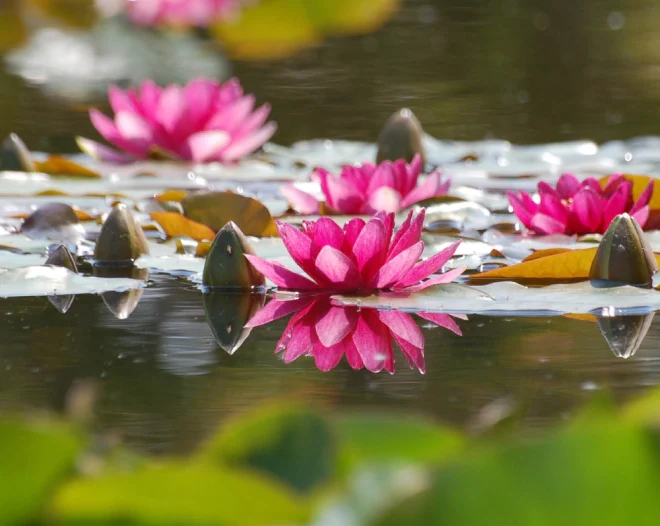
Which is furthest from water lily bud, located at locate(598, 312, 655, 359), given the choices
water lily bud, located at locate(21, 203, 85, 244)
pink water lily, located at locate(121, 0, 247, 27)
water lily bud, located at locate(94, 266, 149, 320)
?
pink water lily, located at locate(121, 0, 247, 27)

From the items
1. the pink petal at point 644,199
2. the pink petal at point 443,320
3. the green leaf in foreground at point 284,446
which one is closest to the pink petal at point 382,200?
the pink petal at point 644,199

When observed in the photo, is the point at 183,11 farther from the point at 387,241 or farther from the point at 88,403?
the point at 88,403

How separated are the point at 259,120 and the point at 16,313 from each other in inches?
62.3

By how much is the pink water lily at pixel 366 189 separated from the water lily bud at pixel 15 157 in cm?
85

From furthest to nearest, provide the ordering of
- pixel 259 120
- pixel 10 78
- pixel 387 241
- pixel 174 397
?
pixel 10 78 < pixel 259 120 < pixel 387 241 < pixel 174 397

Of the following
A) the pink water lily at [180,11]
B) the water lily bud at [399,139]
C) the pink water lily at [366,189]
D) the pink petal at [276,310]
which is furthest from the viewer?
the pink water lily at [180,11]

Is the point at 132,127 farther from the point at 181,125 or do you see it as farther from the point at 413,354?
the point at 413,354

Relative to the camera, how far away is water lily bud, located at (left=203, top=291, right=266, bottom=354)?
4.96 ft

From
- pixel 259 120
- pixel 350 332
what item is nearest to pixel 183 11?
pixel 259 120

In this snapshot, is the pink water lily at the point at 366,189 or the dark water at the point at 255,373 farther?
the pink water lily at the point at 366,189

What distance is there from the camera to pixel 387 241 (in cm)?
169

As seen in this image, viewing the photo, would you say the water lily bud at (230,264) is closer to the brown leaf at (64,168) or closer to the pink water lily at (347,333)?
the pink water lily at (347,333)

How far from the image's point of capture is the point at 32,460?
47 centimetres

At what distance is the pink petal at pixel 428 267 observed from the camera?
169 cm
